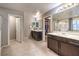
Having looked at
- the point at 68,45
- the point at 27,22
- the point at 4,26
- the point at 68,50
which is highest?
the point at 27,22

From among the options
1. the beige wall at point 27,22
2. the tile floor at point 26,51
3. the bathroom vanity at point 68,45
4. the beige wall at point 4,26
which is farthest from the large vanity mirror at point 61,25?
the beige wall at point 27,22

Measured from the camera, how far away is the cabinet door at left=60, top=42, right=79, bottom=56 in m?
2.85

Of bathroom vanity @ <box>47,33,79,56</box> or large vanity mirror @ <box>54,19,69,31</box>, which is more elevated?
large vanity mirror @ <box>54,19,69,31</box>

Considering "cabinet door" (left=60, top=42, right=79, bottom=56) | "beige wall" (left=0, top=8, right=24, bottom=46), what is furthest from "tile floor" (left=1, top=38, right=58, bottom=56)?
"cabinet door" (left=60, top=42, right=79, bottom=56)

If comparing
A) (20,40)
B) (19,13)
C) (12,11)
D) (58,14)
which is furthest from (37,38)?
(58,14)

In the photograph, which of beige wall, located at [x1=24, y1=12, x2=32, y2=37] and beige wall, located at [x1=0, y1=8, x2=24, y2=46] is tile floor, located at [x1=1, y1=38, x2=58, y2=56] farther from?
beige wall, located at [x1=24, y1=12, x2=32, y2=37]

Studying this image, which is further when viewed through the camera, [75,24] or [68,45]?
[75,24]

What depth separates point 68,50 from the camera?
3197 millimetres

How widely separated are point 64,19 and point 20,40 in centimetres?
394

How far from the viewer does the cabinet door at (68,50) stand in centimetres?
285

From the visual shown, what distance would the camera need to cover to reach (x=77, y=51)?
9.11ft

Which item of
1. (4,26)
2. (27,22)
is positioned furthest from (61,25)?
(27,22)

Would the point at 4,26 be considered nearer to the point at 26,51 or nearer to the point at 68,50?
the point at 26,51

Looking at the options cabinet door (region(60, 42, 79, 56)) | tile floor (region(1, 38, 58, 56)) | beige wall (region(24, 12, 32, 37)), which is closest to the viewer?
cabinet door (region(60, 42, 79, 56))
